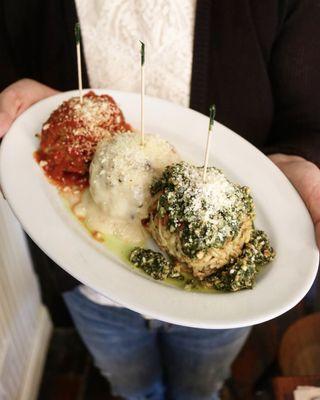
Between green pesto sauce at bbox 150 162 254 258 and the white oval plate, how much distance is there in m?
0.09

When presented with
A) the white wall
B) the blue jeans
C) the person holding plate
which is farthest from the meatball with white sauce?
the white wall

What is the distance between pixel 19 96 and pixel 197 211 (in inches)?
21.0

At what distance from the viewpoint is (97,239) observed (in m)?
0.92

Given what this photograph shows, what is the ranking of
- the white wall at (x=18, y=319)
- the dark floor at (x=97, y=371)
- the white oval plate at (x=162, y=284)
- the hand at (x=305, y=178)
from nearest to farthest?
1. the white oval plate at (x=162, y=284)
2. the hand at (x=305, y=178)
3. the white wall at (x=18, y=319)
4. the dark floor at (x=97, y=371)

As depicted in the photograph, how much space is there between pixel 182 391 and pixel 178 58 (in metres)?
1.09

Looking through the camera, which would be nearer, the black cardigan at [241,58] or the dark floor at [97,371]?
the black cardigan at [241,58]

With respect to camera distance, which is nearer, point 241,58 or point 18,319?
point 241,58

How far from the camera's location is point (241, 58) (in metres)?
1.05

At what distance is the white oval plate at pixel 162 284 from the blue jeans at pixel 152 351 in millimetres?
404

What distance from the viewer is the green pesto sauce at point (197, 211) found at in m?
0.83

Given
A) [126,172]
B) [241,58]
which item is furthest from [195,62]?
[126,172]

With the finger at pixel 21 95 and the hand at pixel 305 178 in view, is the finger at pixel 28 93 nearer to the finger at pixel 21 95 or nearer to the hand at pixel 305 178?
the finger at pixel 21 95

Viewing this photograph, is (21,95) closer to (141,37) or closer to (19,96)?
(19,96)

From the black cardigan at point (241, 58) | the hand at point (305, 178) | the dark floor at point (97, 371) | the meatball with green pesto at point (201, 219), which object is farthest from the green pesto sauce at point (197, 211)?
the dark floor at point (97, 371)
